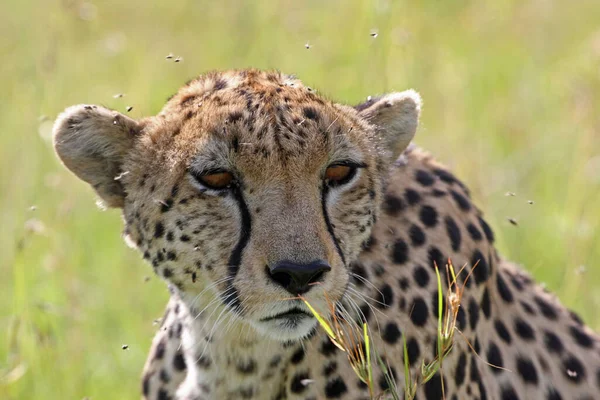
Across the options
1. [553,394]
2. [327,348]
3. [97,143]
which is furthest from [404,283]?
[97,143]

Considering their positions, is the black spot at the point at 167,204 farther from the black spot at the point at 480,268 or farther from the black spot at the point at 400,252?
the black spot at the point at 480,268

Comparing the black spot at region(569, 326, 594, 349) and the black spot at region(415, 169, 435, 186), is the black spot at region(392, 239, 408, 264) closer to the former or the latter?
the black spot at region(415, 169, 435, 186)

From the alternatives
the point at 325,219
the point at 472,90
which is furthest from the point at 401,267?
the point at 472,90

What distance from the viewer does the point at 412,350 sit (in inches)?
142

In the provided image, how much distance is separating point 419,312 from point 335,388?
1.28 ft

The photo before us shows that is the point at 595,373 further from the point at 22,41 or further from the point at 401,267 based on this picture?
the point at 22,41

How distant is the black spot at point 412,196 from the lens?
385cm

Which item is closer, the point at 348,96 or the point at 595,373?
the point at 595,373

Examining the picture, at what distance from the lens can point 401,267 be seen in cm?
370

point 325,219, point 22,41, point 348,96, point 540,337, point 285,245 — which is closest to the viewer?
point 285,245

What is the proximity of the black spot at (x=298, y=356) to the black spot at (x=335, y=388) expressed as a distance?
122 millimetres

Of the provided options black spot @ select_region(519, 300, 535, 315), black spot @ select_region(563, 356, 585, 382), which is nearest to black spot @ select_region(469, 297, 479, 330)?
black spot @ select_region(519, 300, 535, 315)

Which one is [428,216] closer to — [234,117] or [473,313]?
[473,313]

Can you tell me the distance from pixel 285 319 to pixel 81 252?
2885mm
